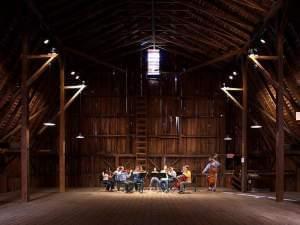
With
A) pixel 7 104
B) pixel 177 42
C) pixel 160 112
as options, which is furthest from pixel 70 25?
pixel 160 112

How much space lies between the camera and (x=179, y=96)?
30.2m

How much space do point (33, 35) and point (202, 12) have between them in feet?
21.3

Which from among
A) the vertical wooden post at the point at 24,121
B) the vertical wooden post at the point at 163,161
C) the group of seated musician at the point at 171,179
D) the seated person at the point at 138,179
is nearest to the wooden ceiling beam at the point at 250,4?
the vertical wooden post at the point at 24,121

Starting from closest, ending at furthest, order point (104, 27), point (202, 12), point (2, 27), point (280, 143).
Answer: point (2, 27), point (280, 143), point (202, 12), point (104, 27)

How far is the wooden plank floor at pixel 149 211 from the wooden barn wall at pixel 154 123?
359 inches

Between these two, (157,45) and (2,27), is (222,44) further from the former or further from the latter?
(2,27)

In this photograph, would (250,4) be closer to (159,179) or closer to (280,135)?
(280,135)

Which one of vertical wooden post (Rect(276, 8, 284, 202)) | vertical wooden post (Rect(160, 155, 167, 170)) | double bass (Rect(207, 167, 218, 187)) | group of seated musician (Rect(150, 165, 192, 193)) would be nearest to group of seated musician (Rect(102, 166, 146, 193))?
group of seated musician (Rect(150, 165, 192, 193))

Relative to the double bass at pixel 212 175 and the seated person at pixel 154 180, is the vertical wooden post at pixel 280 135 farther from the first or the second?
the seated person at pixel 154 180

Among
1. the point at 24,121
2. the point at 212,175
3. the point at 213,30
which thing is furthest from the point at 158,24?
the point at 24,121

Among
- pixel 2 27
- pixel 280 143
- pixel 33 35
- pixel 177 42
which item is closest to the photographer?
pixel 2 27

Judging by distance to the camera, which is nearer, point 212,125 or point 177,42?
point 177,42

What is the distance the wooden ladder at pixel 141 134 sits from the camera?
29.5 meters

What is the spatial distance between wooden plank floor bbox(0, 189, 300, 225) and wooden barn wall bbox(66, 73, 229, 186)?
29.9ft
